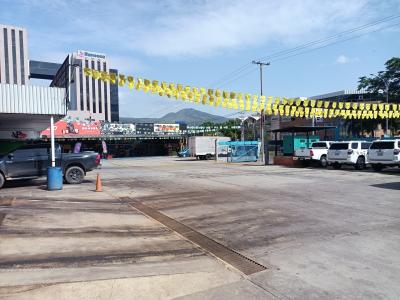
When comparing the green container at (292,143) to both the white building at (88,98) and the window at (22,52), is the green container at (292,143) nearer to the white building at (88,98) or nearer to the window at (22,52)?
the white building at (88,98)

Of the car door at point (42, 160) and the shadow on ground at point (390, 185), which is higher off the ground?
the car door at point (42, 160)

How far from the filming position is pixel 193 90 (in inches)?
734

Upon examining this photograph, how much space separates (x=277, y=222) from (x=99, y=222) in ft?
13.8

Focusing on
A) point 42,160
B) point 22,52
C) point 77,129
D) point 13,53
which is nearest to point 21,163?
point 42,160

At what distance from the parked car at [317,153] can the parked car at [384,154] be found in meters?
5.07

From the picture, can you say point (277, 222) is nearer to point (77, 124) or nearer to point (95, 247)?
point (95, 247)

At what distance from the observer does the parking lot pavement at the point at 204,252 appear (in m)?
5.06

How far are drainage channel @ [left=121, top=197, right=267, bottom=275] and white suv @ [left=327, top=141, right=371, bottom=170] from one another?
1782cm

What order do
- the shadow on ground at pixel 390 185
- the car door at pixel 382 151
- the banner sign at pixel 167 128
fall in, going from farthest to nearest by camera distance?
the banner sign at pixel 167 128 < the car door at pixel 382 151 < the shadow on ground at pixel 390 185

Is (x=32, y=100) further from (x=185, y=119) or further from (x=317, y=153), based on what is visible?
(x=185, y=119)

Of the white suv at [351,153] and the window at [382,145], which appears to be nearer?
the window at [382,145]

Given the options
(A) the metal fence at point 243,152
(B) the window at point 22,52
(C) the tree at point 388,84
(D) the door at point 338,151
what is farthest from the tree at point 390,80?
(B) the window at point 22,52

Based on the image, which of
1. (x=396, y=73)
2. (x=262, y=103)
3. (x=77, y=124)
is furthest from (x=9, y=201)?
(x=396, y=73)

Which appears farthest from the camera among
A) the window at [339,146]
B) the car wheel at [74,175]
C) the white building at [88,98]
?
the white building at [88,98]
